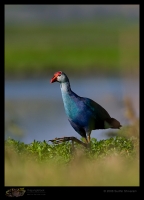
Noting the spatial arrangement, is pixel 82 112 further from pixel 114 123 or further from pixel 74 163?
pixel 74 163

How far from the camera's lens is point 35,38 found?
2784 cm

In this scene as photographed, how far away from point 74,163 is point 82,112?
609 mm

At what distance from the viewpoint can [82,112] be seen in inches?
263

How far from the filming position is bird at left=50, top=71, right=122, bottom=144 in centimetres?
668

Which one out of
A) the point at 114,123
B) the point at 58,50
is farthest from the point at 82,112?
the point at 58,50

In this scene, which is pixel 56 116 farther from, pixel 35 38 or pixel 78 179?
pixel 35 38

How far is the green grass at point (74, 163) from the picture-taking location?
5.93 metres

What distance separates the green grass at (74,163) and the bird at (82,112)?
0.17m

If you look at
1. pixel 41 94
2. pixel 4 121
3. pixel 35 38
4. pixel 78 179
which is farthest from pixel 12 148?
pixel 35 38
